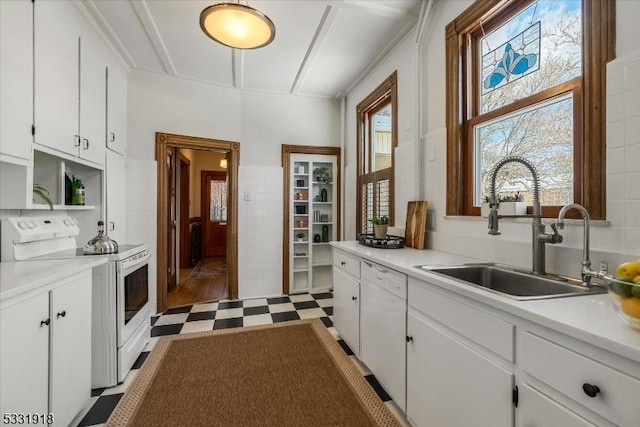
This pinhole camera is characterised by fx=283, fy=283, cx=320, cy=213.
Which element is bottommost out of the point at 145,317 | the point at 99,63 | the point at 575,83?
the point at 145,317

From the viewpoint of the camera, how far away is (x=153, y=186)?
3182 millimetres

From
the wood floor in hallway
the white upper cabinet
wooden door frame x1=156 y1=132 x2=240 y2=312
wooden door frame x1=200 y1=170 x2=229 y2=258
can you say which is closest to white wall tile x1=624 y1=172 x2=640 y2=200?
the white upper cabinet

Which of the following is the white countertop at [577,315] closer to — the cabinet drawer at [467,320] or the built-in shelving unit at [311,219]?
the cabinet drawer at [467,320]

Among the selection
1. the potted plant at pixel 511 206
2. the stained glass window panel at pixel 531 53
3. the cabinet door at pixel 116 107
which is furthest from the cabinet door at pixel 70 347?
the stained glass window panel at pixel 531 53

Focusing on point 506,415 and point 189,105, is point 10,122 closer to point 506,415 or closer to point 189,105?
point 189,105

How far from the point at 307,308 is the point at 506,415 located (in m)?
2.56

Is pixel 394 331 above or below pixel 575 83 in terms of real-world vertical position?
below

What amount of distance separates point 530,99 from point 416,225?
1.11 meters

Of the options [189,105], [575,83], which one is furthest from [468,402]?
[189,105]

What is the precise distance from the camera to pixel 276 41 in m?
2.63

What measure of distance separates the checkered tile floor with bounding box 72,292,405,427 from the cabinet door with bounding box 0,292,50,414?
2.39 ft

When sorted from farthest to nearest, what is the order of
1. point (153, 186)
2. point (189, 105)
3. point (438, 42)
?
point (189, 105), point (153, 186), point (438, 42)

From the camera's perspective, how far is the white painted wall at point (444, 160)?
3.60 ft

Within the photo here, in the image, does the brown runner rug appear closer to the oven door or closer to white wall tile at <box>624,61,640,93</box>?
the oven door
